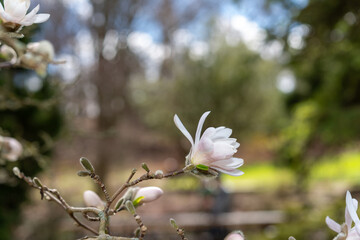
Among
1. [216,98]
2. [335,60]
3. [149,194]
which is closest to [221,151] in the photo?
[149,194]

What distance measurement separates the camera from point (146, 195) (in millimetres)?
487

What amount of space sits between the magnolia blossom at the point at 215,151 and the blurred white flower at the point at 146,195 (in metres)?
0.07

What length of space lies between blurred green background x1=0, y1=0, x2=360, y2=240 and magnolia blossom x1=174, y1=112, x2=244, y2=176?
266 centimetres

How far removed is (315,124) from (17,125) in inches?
96.1

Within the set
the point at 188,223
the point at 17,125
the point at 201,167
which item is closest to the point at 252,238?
the point at 188,223

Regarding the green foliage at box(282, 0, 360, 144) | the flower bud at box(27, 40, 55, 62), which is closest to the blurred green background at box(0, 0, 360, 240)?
the green foliage at box(282, 0, 360, 144)

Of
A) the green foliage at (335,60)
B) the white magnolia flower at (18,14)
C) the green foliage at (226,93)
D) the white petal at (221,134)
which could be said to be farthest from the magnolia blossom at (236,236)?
the green foliage at (226,93)

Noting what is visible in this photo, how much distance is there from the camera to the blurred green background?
3236mm

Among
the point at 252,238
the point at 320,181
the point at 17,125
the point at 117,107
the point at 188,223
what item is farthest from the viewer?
the point at 320,181

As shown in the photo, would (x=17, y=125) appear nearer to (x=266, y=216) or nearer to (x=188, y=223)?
(x=188, y=223)

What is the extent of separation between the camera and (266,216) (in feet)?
18.4

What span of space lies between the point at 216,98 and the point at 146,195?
7.10 metres

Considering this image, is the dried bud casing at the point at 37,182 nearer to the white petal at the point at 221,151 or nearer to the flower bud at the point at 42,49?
the white petal at the point at 221,151

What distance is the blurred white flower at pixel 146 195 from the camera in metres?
0.49
